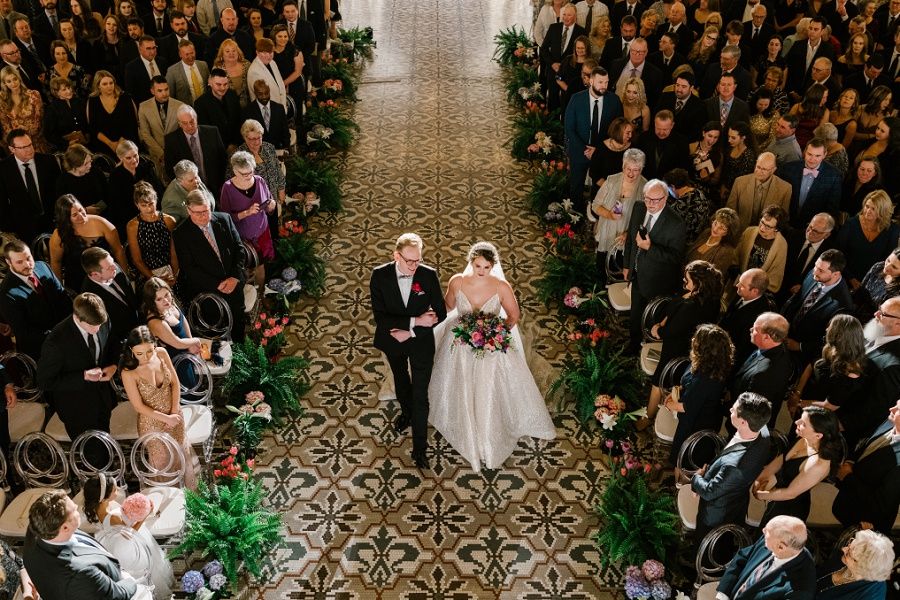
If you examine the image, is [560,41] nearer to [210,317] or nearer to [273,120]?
[273,120]

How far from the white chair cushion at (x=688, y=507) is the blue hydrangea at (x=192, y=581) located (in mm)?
3197

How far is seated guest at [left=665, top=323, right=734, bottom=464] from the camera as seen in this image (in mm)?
5141

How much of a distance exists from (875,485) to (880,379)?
2.58 ft

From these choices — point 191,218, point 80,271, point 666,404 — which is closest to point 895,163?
point 666,404

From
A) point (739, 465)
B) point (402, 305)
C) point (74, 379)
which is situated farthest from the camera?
point (402, 305)

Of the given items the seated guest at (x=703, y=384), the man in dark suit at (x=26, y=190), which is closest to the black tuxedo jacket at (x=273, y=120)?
the man in dark suit at (x=26, y=190)

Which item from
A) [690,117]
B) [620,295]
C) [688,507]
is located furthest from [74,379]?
[690,117]

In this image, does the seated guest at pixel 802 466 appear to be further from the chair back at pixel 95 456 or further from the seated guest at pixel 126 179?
the seated guest at pixel 126 179

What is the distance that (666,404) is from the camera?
18.4 feet

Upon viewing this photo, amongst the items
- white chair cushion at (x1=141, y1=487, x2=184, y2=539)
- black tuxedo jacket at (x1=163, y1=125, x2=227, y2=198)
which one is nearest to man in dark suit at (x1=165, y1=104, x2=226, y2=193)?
black tuxedo jacket at (x1=163, y1=125, x2=227, y2=198)

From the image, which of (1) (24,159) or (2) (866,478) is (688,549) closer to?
(2) (866,478)

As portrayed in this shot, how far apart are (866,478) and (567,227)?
461 cm

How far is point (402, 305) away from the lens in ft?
19.3

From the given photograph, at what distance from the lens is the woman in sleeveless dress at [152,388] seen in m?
5.20
